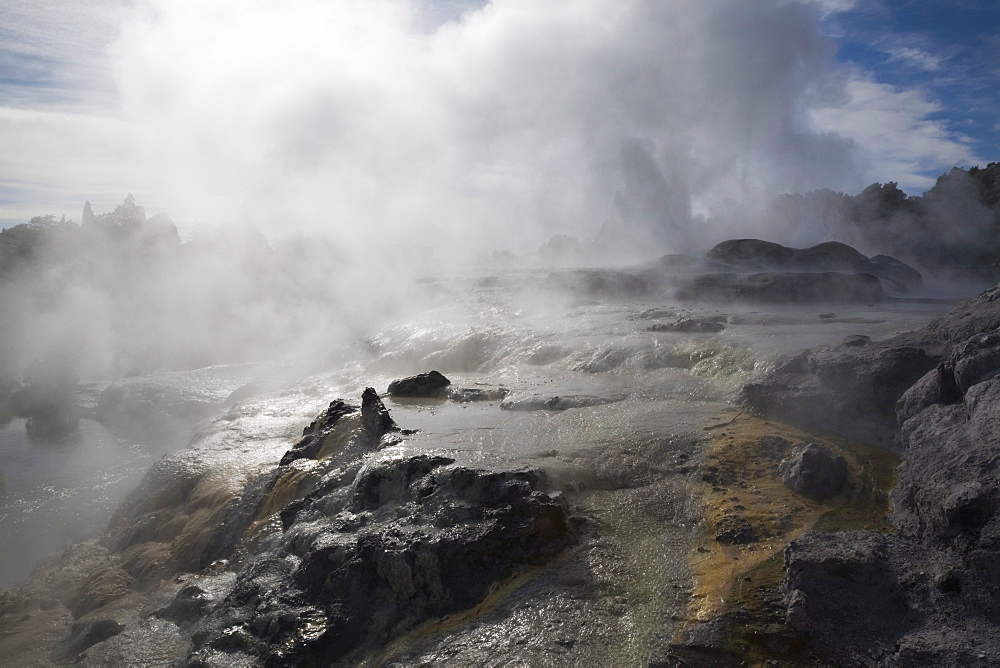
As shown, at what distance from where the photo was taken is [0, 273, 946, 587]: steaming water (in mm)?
5461

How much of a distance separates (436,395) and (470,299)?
7934mm

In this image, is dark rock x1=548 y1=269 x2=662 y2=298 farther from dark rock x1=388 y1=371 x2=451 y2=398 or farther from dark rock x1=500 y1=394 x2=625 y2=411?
dark rock x1=500 y1=394 x2=625 y2=411

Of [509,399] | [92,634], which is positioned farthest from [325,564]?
[509,399]

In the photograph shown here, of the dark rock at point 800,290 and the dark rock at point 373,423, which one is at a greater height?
the dark rock at point 800,290

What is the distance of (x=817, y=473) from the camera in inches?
163

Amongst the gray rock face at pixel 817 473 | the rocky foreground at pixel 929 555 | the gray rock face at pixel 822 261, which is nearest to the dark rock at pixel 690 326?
the rocky foreground at pixel 929 555

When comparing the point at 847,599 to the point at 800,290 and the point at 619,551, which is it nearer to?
the point at 619,551

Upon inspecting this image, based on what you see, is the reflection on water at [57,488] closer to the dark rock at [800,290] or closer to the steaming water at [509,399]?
the steaming water at [509,399]

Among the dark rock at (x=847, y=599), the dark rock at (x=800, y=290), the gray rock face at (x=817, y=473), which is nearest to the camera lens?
the dark rock at (x=847, y=599)

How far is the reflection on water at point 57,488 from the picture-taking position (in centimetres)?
775

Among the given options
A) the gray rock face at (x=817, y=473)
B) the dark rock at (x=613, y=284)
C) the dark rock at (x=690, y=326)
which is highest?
the dark rock at (x=613, y=284)

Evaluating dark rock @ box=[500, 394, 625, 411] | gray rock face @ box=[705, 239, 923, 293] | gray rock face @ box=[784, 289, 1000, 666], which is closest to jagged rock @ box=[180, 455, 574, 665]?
gray rock face @ box=[784, 289, 1000, 666]

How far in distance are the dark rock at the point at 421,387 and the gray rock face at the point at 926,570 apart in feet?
17.2

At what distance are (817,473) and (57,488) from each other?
1030cm
